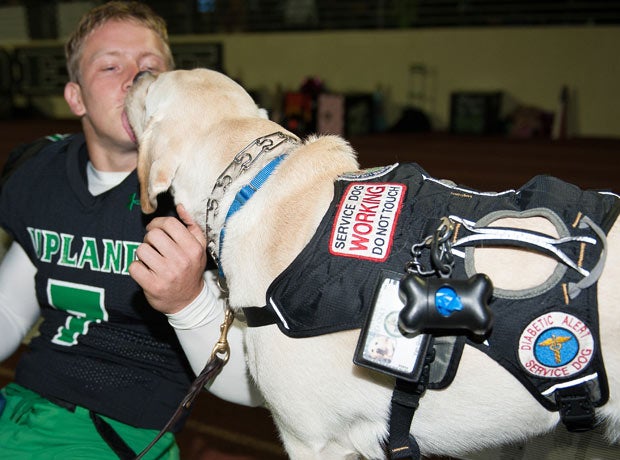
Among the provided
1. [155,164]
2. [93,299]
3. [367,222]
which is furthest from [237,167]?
[93,299]

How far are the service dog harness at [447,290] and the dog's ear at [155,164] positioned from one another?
1.77 ft

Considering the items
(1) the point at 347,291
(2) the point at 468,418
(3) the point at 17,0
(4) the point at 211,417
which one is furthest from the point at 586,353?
(3) the point at 17,0

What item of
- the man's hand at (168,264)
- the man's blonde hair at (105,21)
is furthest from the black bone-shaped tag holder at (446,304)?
the man's blonde hair at (105,21)

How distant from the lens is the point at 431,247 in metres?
1.37

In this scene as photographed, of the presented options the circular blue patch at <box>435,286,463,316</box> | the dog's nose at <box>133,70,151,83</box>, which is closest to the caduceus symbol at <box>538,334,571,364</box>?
the circular blue patch at <box>435,286,463,316</box>

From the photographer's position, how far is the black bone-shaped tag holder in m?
1.27

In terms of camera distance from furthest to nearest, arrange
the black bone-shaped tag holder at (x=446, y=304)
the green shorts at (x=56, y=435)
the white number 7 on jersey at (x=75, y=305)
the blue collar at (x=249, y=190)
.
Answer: the white number 7 on jersey at (x=75, y=305) → the green shorts at (x=56, y=435) → the blue collar at (x=249, y=190) → the black bone-shaped tag holder at (x=446, y=304)

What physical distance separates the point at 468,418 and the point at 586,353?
343 mm

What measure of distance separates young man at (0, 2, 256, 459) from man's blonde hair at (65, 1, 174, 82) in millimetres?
13

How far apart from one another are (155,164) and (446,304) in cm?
103

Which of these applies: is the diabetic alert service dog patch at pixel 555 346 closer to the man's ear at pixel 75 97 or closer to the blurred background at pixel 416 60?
the man's ear at pixel 75 97

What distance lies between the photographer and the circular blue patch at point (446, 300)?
1295 millimetres

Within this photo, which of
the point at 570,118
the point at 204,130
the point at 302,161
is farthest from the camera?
the point at 570,118

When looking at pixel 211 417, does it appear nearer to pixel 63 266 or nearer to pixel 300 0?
pixel 63 266
